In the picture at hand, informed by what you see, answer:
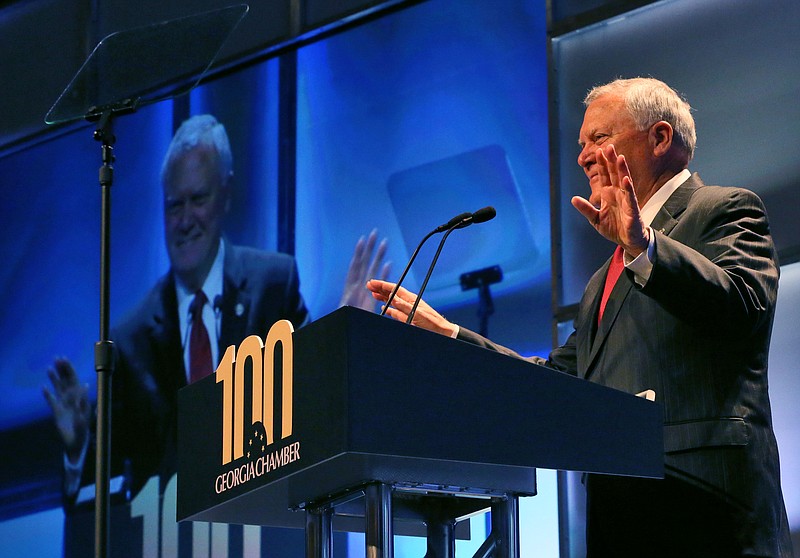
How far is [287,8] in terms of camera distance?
213 inches

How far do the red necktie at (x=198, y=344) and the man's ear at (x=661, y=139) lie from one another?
3.19 meters

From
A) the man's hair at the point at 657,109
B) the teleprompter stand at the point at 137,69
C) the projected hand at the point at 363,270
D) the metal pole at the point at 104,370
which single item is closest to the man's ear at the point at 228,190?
the projected hand at the point at 363,270

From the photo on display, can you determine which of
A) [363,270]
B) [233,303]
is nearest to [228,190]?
[233,303]

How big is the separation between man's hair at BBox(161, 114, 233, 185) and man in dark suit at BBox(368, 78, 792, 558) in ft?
11.2

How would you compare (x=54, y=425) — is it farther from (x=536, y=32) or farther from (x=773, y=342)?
(x=773, y=342)

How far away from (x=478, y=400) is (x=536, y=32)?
302 cm

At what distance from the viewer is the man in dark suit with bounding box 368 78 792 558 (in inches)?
78.0

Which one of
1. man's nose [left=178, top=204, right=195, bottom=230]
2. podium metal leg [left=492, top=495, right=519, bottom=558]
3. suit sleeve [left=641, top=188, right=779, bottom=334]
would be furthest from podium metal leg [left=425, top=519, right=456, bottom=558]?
man's nose [left=178, top=204, right=195, bottom=230]

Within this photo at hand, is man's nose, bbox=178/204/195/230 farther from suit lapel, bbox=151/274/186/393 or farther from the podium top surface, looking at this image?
the podium top surface

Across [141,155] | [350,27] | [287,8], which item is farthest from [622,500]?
[141,155]

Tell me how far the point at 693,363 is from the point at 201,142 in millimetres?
3863

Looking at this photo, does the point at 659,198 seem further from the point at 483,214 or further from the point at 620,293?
the point at 483,214

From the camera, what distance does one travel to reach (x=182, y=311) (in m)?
5.50

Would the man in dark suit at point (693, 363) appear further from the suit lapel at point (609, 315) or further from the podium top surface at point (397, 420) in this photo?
the podium top surface at point (397, 420)
